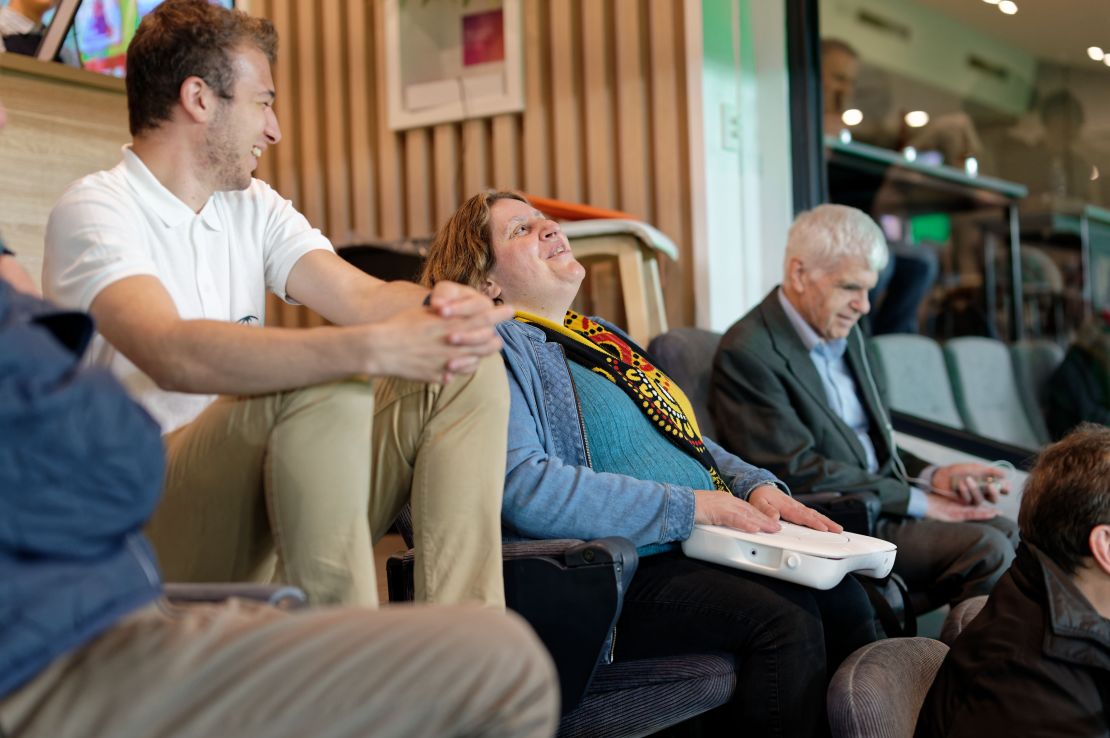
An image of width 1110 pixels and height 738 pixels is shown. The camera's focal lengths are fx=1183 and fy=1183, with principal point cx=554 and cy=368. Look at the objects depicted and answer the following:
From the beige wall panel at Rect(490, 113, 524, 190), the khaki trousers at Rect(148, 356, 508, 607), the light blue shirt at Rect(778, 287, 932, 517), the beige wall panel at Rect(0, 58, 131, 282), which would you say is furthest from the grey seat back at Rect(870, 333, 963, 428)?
the khaki trousers at Rect(148, 356, 508, 607)

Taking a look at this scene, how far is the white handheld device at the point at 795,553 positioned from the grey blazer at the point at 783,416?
715 mm

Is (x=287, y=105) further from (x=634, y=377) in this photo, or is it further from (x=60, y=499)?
(x=60, y=499)

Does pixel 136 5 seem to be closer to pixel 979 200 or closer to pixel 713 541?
pixel 713 541

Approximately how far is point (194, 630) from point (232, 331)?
545 mm

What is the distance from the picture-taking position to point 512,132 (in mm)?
4344

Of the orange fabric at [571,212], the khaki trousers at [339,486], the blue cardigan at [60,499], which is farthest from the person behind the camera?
the orange fabric at [571,212]

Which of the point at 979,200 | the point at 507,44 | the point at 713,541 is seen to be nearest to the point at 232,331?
the point at 713,541

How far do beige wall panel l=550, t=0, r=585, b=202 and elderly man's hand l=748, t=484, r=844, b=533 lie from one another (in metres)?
2.08

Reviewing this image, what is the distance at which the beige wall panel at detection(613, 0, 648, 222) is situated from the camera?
13.4 ft

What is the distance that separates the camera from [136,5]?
3398 millimetres

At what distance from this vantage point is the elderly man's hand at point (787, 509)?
2230 mm

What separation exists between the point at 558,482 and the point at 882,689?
1.96 feet

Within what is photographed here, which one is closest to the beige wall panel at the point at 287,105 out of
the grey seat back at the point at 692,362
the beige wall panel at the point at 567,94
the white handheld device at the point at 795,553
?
the beige wall panel at the point at 567,94

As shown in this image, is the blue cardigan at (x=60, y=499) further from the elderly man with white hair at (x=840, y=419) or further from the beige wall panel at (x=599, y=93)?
the beige wall panel at (x=599, y=93)
